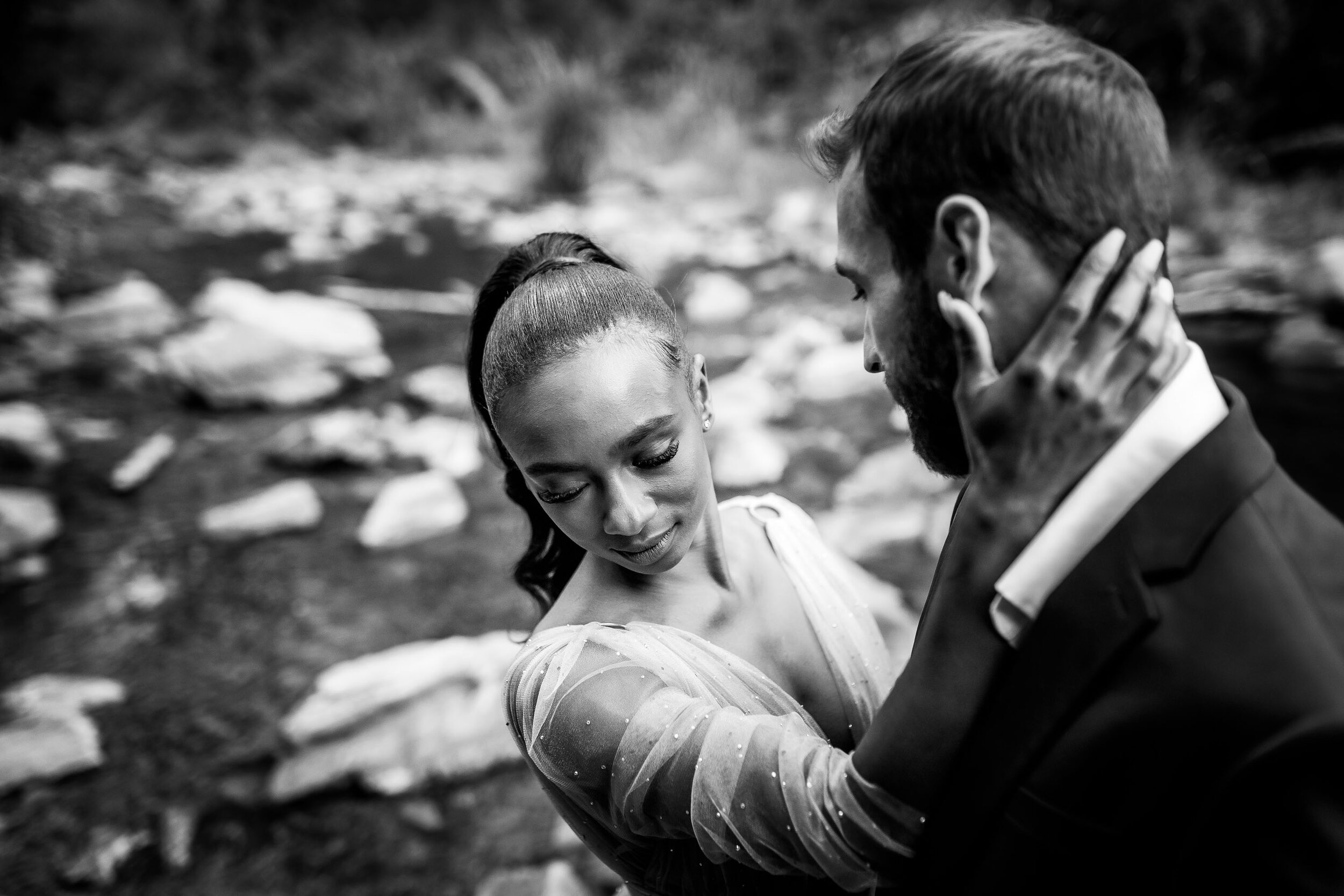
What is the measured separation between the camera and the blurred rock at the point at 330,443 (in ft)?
15.8

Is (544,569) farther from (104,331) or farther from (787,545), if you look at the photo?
(104,331)

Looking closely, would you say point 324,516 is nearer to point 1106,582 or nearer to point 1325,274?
point 1106,582

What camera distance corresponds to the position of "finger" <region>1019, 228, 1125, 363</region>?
1.00 meters

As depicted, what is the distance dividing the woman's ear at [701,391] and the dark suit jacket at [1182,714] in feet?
2.57

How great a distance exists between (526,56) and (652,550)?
51.8 feet

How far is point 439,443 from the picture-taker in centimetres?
500

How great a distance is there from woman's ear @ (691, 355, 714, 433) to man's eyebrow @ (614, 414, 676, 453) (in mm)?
186

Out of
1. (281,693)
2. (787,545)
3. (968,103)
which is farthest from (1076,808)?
(281,693)

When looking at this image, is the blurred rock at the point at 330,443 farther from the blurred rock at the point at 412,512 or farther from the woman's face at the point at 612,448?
the woman's face at the point at 612,448

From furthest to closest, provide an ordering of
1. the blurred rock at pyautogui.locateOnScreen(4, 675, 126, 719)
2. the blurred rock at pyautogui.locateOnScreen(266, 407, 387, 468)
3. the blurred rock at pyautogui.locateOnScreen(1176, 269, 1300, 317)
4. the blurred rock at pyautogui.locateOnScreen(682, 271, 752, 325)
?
the blurred rock at pyautogui.locateOnScreen(682, 271, 752, 325), the blurred rock at pyautogui.locateOnScreen(1176, 269, 1300, 317), the blurred rock at pyautogui.locateOnScreen(266, 407, 387, 468), the blurred rock at pyautogui.locateOnScreen(4, 675, 126, 719)

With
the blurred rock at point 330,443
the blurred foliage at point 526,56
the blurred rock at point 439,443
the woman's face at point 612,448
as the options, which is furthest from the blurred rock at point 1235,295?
the woman's face at point 612,448

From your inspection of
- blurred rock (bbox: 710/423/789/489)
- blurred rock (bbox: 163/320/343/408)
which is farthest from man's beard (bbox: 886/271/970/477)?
blurred rock (bbox: 163/320/343/408)

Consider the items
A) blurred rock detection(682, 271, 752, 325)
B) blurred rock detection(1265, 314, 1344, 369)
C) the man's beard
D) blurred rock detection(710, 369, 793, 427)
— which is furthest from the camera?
blurred rock detection(682, 271, 752, 325)

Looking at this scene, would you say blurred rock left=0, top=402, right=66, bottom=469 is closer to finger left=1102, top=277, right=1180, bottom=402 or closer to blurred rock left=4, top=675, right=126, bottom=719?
blurred rock left=4, top=675, right=126, bottom=719
